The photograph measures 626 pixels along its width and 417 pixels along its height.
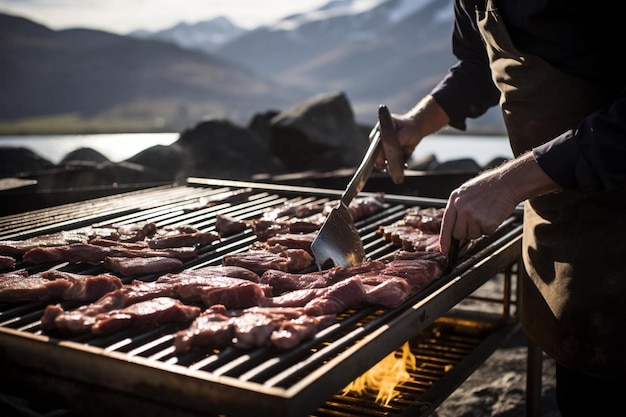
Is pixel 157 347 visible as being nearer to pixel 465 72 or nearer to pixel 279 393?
pixel 279 393

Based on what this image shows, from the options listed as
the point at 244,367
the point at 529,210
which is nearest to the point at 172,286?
the point at 244,367

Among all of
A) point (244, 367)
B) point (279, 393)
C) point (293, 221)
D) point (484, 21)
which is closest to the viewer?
point (279, 393)

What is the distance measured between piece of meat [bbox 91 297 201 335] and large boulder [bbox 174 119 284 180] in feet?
20.0

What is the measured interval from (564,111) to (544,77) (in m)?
0.16

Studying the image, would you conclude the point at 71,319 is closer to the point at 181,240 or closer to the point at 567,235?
the point at 181,240

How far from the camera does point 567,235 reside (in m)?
2.81

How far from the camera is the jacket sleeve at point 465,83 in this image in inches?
144

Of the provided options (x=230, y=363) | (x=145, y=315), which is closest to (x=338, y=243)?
(x=145, y=315)

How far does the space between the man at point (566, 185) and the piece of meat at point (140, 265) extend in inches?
45.7

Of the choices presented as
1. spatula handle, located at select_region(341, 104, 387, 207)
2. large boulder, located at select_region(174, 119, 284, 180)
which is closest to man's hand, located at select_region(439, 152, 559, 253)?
spatula handle, located at select_region(341, 104, 387, 207)

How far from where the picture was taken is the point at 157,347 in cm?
206

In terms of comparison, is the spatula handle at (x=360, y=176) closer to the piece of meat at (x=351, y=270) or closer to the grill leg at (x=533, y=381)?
the piece of meat at (x=351, y=270)

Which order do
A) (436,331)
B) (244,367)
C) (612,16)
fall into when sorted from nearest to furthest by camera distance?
(244,367) < (612,16) < (436,331)

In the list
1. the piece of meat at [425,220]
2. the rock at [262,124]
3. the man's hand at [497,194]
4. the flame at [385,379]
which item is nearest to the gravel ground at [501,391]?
the flame at [385,379]
